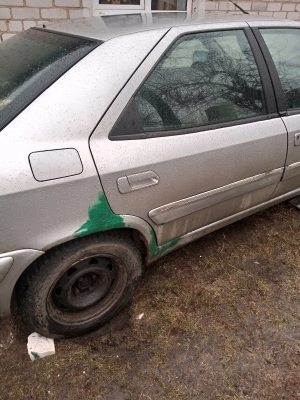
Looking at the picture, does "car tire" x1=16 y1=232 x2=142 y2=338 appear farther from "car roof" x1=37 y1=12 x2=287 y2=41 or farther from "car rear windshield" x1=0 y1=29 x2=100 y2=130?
"car roof" x1=37 y1=12 x2=287 y2=41

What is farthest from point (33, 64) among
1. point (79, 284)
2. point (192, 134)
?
point (79, 284)

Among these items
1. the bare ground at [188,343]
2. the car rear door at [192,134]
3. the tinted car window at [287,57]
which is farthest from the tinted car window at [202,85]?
the bare ground at [188,343]

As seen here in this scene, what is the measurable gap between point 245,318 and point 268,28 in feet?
6.25

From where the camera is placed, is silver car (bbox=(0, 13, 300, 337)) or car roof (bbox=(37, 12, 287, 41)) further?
car roof (bbox=(37, 12, 287, 41))

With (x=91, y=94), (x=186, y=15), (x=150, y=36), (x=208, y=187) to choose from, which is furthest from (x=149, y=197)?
(x=186, y=15)

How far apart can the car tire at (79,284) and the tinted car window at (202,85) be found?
2.25 ft

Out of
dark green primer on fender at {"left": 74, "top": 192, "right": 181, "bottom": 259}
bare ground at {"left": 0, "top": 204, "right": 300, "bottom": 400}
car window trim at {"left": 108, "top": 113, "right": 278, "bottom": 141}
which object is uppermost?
car window trim at {"left": 108, "top": 113, "right": 278, "bottom": 141}

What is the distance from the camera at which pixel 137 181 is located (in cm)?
168

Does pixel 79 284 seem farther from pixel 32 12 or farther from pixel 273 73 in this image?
pixel 32 12

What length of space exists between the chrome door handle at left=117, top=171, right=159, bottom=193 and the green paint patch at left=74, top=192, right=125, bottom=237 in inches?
4.4

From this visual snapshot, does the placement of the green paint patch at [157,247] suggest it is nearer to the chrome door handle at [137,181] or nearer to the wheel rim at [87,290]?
the wheel rim at [87,290]

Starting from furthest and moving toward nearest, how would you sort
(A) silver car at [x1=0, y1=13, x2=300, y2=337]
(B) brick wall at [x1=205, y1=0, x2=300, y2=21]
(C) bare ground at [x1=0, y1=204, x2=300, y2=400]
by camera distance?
(B) brick wall at [x1=205, y1=0, x2=300, y2=21], (C) bare ground at [x1=0, y1=204, x2=300, y2=400], (A) silver car at [x1=0, y1=13, x2=300, y2=337]

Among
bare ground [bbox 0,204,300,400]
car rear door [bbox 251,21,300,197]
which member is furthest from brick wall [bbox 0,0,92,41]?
bare ground [bbox 0,204,300,400]

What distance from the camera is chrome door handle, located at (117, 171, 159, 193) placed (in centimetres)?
163
